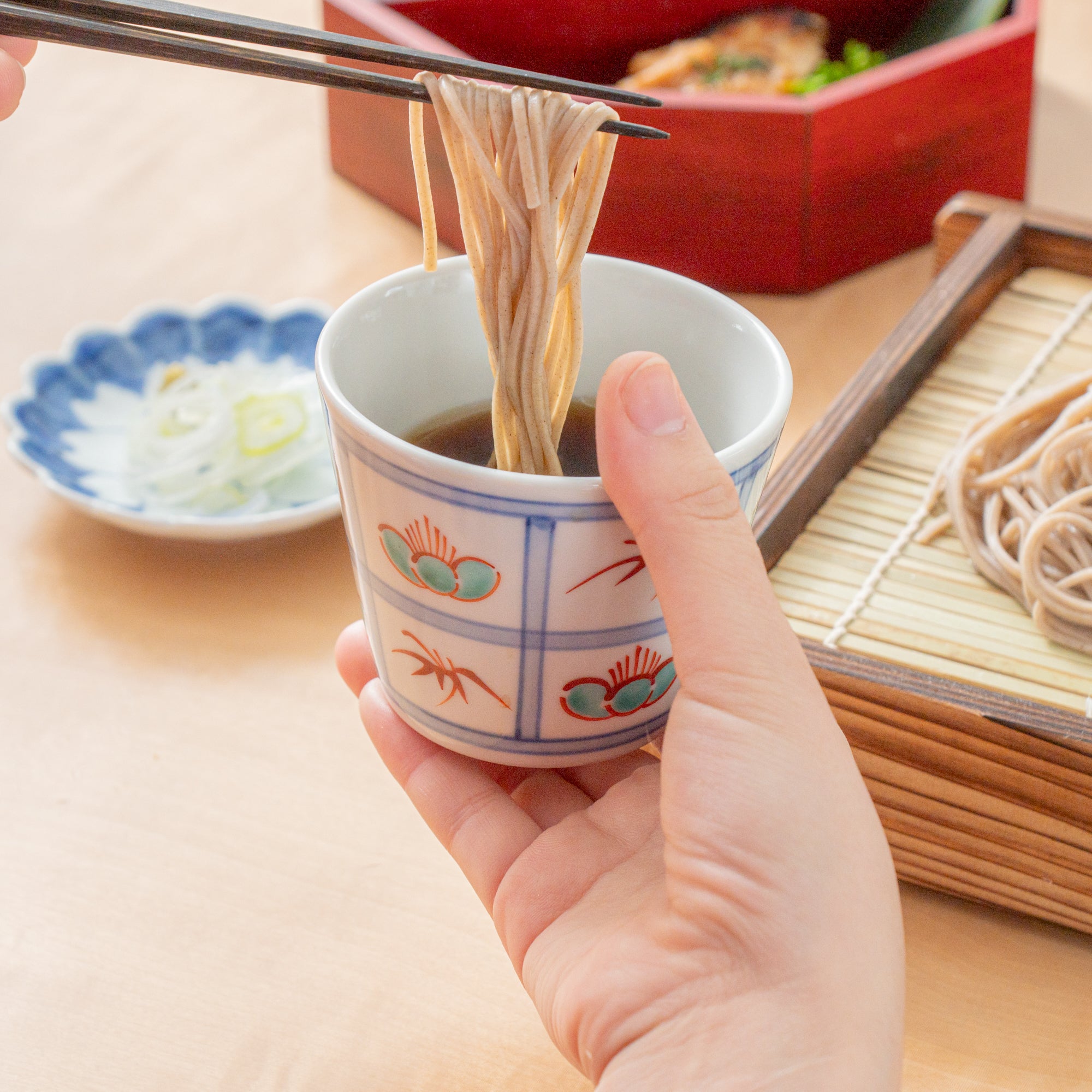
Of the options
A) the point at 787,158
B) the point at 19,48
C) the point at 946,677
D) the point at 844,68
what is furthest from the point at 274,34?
the point at 844,68

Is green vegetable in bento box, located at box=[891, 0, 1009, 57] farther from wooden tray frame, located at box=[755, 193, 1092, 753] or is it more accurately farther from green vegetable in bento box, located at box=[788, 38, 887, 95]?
wooden tray frame, located at box=[755, 193, 1092, 753]

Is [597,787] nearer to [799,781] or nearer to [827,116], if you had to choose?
[799,781]

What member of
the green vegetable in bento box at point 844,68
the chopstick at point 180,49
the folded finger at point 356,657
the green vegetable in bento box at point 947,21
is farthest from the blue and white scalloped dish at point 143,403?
the green vegetable in bento box at point 947,21

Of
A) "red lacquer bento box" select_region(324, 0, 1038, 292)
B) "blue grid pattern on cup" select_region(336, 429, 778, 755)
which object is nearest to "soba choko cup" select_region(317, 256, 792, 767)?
"blue grid pattern on cup" select_region(336, 429, 778, 755)

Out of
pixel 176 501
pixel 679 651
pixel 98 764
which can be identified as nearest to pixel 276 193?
pixel 176 501

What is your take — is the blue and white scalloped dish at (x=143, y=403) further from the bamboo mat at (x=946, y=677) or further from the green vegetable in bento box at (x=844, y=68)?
the green vegetable in bento box at (x=844, y=68)

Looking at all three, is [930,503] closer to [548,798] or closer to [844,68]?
[548,798]
